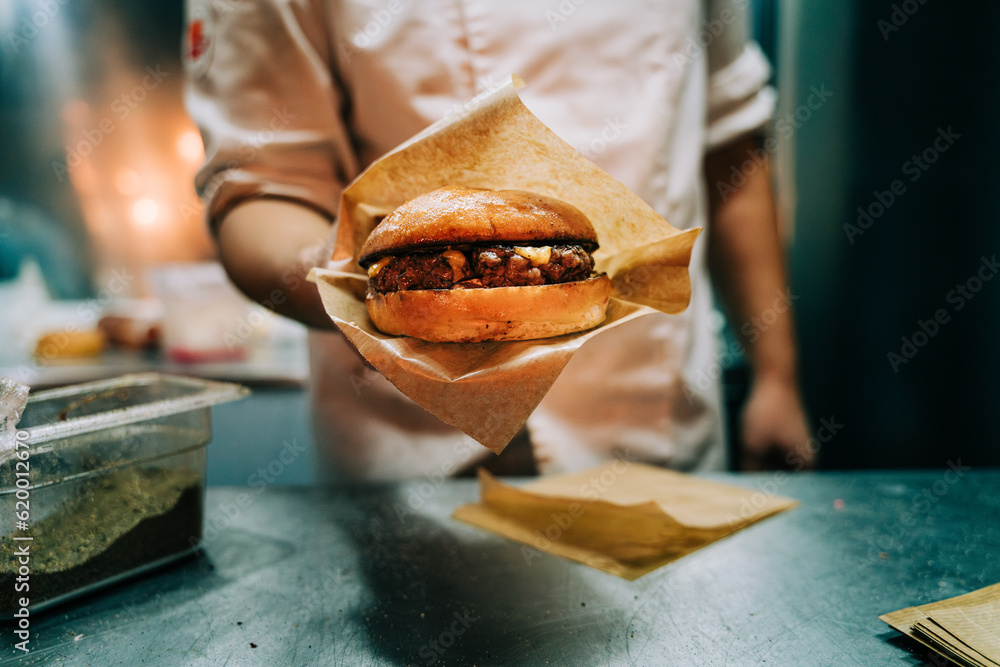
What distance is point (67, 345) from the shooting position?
353cm

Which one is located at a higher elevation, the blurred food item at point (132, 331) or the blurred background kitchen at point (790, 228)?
the blurred background kitchen at point (790, 228)

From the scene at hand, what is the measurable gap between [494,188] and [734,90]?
1.18m

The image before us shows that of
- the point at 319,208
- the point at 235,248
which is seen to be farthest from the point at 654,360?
the point at 235,248

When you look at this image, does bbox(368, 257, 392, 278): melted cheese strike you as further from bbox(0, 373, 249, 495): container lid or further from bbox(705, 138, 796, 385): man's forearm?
bbox(705, 138, 796, 385): man's forearm

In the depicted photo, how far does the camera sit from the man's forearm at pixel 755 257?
76.6 inches

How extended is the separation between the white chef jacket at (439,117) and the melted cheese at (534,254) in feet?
2.09

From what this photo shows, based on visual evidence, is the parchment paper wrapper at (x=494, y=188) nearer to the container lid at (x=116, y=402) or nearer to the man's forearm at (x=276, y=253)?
the man's forearm at (x=276, y=253)

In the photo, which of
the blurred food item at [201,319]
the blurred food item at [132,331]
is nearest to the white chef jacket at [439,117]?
the blurred food item at [201,319]

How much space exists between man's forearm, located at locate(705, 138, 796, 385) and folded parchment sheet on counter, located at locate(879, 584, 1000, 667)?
1.11 meters

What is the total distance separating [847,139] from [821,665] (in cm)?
229

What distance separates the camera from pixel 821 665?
78cm

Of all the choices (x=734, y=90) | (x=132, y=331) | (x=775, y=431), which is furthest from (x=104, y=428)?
(x=132, y=331)

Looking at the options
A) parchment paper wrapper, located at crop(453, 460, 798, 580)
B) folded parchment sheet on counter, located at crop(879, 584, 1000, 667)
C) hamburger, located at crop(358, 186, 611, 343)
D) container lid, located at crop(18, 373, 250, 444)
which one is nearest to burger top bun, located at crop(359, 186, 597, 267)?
hamburger, located at crop(358, 186, 611, 343)

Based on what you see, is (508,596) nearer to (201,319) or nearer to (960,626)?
(960,626)
